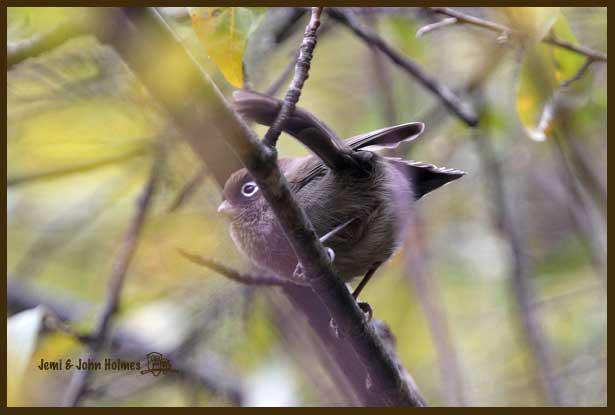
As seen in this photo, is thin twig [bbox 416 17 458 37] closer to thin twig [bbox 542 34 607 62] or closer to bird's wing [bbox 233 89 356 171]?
thin twig [bbox 542 34 607 62]

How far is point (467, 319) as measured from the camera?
5.87 meters

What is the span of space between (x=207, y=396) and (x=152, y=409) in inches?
36.6

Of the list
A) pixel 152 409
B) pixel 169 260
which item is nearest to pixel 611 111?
pixel 169 260

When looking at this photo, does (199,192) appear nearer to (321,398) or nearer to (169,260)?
(169,260)

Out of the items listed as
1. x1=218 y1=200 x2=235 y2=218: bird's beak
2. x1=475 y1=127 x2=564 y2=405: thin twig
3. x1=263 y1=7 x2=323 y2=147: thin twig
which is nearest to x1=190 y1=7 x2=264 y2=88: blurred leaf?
x1=263 y1=7 x2=323 y2=147: thin twig

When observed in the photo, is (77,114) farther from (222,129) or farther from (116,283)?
(222,129)

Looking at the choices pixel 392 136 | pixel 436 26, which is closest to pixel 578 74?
pixel 436 26

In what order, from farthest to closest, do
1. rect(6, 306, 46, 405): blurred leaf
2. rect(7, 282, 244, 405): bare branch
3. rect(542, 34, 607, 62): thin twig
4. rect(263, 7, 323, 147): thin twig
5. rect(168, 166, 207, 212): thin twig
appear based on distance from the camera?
rect(7, 282, 244, 405): bare branch < rect(168, 166, 207, 212): thin twig < rect(542, 34, 607, 62): thin twig < rect(6, 306, 46, 405): blurred leaf < rect(263, 7, 323, 147): thin twig

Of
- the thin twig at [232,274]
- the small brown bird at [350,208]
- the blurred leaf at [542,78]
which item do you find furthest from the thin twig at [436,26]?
the thin twig at [232,274]

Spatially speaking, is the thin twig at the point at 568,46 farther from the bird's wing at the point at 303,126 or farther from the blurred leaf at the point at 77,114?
the blurred leaf at the point at 77,114

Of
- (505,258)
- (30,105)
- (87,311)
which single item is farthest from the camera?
(505,258)

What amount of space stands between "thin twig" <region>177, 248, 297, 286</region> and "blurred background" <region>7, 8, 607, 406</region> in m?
0.20

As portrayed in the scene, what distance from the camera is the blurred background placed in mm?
3869

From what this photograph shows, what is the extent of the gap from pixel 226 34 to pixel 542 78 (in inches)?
71.1
